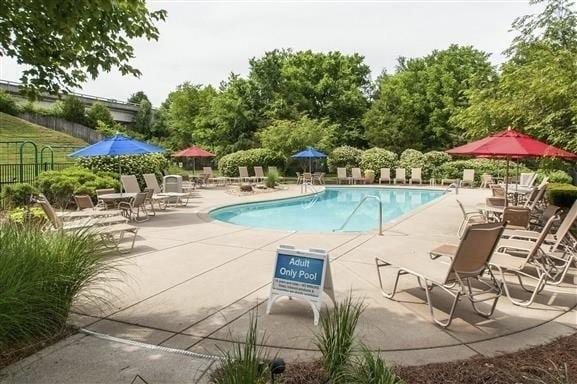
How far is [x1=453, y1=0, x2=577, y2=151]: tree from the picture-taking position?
7.83 meters

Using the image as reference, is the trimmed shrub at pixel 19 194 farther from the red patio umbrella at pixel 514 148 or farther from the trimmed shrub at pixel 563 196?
the trimmed shrub at pixel 563 196

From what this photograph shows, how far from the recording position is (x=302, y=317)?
13.5 ft

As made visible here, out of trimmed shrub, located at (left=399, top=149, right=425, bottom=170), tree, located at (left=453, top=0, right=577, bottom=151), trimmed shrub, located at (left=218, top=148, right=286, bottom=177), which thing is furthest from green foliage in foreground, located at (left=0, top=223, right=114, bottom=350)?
trimmed shrub, located at (left=399, top=149, right=425, bottom=170)

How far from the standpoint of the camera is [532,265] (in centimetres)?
543

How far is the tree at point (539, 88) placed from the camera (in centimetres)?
783

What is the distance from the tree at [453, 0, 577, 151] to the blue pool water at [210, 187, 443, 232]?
401 centimetres

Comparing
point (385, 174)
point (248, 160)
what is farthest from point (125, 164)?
point (385, 174)

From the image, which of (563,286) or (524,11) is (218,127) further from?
(563,286)

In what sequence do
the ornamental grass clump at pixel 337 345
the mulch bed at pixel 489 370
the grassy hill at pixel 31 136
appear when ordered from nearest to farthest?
the ornamental grass clump at pixel 337 345 → the mulch bed at pixel 489 370 → the grassy hill at pixel 31 136

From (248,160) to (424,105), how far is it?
16.1 metres

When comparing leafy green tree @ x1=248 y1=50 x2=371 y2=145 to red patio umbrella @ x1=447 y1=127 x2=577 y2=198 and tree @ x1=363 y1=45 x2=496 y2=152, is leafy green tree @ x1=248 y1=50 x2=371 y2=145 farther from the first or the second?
red patio umbrella @ x1=447 y1=127 x2=577 y2=198

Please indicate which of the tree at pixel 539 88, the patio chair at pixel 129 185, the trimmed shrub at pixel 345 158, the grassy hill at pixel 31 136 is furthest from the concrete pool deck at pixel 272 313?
the grassy hill at pixel 31 136

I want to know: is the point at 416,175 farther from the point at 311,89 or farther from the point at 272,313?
the point at 272,313

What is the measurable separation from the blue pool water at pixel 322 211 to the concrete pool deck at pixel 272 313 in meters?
4.45
